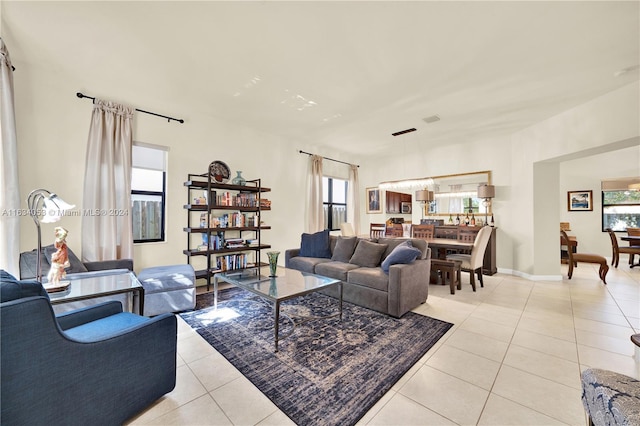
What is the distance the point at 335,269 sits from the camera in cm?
353

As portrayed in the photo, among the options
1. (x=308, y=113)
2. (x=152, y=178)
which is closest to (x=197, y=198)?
(x=152, y=178)

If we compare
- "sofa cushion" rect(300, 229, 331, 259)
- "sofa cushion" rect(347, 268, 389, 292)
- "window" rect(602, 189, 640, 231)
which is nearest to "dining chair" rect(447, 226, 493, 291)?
"sofa cushion" rect(347, 268, 389, 292)

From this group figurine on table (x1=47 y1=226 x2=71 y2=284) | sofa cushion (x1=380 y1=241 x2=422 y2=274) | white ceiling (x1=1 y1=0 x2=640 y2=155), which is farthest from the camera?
sofa cushion (x1=380 y1=241 x2=422 y2=274)

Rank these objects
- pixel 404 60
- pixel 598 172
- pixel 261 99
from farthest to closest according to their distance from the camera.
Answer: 1. pixel 598 172
2. pixel 261 99
3. pixel 404 60

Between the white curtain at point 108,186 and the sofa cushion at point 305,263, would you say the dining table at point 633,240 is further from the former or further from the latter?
the white curtain at point 108,186

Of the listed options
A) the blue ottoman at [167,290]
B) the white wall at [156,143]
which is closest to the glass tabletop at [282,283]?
the blue ottoman at [167,290]

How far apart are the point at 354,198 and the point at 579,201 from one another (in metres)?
6.16

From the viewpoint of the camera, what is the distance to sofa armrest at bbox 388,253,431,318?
2854 mm

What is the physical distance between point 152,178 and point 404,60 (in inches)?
151

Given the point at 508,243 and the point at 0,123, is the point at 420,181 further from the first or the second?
the point at 0,123

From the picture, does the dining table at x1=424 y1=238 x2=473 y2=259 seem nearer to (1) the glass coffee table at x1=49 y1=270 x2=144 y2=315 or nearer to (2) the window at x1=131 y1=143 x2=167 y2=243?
(1) the glass coffee table at x1=49 y1=270 x2=144 y2=315

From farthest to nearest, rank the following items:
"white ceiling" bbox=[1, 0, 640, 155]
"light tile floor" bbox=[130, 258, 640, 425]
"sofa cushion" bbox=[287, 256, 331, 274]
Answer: "sofa cushion" bbox=[287, 256, 331, 274]
"white ceiling" bbox=[1, 0, 640, 155]
"light tile floor" bbox=[130, 258, 640, 425]

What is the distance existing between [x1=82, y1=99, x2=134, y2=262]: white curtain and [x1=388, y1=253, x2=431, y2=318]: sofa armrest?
3.47 meters

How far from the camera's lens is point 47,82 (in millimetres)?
2967
